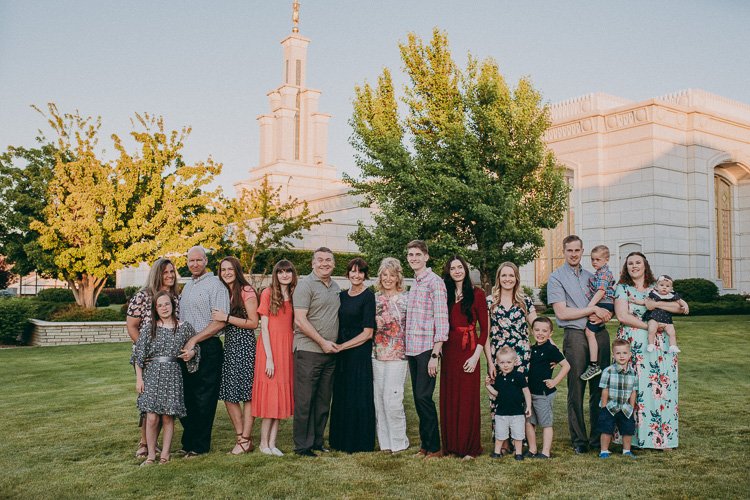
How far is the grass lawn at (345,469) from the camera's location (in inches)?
194

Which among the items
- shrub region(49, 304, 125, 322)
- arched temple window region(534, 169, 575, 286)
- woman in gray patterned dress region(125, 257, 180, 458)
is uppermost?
arched temple window region(534, 169, 575, 286)

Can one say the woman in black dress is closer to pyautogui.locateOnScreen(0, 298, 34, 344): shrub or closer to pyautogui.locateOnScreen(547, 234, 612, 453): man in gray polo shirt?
pyautogui.locateOnScreen(547, 234, 612, 453): man in gray polo shirt

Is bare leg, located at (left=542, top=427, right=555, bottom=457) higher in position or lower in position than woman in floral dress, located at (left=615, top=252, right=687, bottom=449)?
lower

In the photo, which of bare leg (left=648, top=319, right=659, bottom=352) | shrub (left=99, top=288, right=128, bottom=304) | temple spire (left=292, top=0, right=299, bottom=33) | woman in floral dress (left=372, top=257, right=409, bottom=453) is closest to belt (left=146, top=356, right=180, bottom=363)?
woman in floral dress (left=372, top=257, right=409, bottom=453)

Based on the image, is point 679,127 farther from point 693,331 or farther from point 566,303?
point 566,303

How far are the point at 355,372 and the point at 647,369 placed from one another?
2768mm

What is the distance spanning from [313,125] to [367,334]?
105 ft

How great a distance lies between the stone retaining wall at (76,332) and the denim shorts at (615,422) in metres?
15.2

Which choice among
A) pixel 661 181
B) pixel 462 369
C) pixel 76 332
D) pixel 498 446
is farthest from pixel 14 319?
pixel 661 181

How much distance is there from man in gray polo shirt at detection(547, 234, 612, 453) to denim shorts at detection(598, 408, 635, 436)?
206 millimetres

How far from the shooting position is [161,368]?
5766 mm

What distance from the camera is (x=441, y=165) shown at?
15.0 m

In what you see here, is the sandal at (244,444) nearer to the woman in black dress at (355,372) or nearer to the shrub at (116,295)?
the woman in black dress at (355,372)

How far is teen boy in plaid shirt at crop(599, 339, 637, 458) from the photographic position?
5.88 m
